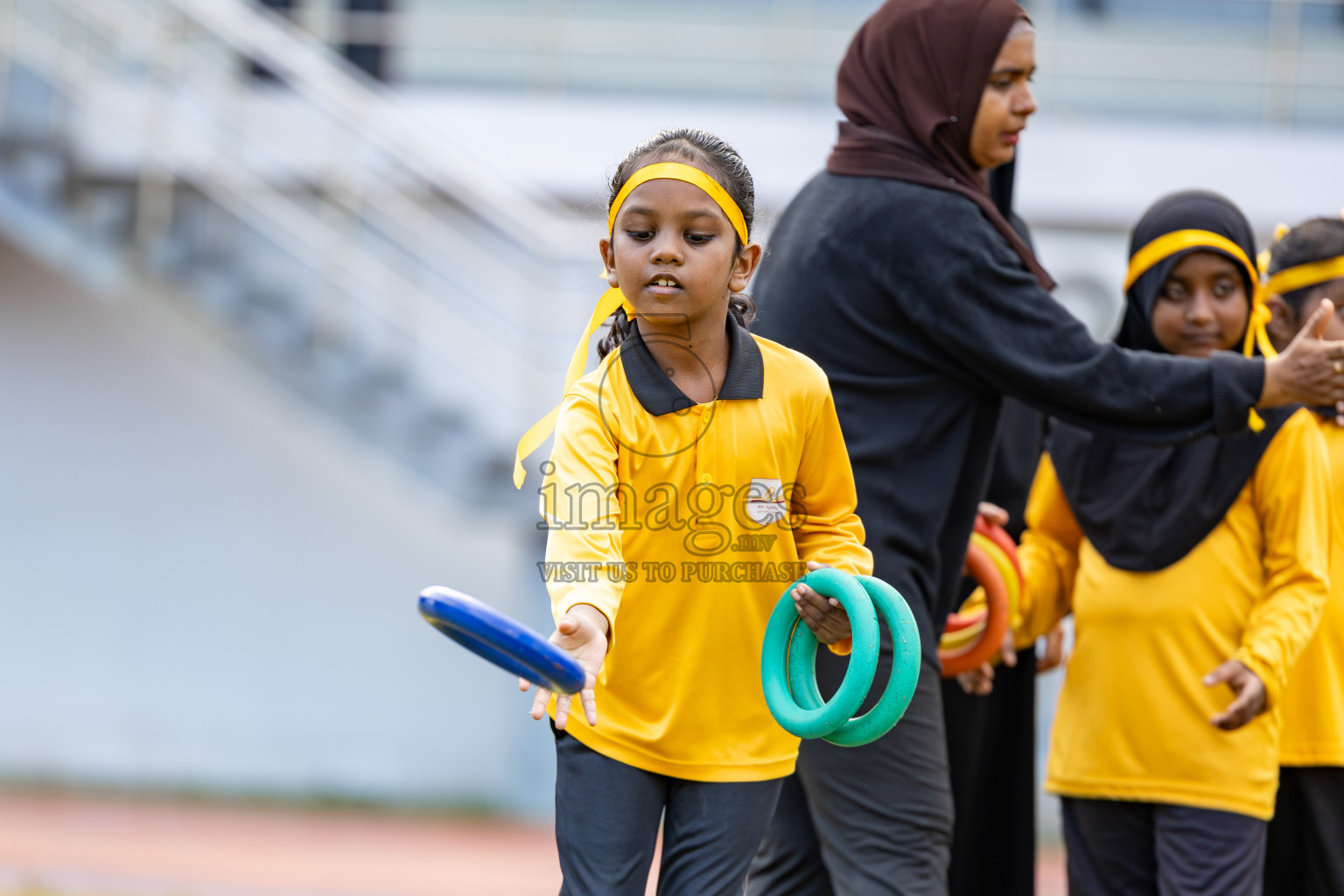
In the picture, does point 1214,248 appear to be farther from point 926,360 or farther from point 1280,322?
point 926,360

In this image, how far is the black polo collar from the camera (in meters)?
2.60

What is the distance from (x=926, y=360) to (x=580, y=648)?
1.30 m

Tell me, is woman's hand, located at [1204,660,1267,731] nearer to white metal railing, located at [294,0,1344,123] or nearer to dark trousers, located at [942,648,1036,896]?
dark trousers, located at [942,648,1036,896]

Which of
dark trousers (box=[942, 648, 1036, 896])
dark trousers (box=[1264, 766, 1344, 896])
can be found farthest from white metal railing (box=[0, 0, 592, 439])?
dark trousers (box=[1264, 766, 1344, 896])

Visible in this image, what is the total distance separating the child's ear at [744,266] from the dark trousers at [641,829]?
0.86 m

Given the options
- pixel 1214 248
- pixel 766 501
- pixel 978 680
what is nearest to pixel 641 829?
pixel 766 501

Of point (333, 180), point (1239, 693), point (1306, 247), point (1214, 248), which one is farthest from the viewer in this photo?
point (333, 180)

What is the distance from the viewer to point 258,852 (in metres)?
7.38

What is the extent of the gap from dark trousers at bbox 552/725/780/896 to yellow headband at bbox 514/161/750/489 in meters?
0.53

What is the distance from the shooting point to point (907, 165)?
3279 mm

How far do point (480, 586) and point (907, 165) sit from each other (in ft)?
20.1

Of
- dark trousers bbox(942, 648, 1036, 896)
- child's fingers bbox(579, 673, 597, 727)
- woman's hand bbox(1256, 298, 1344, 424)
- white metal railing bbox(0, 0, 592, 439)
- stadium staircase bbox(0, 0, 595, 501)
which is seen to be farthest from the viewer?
white metal railing bbox(0, 0, 592, 439)

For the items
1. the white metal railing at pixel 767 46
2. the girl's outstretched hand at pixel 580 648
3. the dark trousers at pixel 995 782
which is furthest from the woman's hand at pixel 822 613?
the white metal railing at pixel 767 46

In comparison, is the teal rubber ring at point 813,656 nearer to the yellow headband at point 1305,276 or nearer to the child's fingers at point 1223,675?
the child's fingers at point 1223,675
